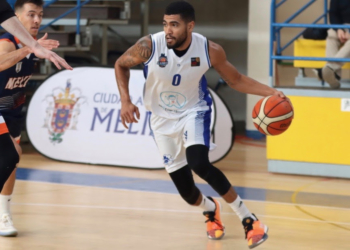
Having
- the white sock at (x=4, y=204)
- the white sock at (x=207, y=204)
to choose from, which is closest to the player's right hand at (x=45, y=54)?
the white sock at (x=4, y=204)

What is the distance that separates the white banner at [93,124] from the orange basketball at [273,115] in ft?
9.28

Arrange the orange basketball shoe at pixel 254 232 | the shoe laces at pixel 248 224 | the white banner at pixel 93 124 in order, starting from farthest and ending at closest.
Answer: the white banner at pixel 93 124 → the shoe laces at pixel 248 224 → the orange basketball shoe at pixel 254 232

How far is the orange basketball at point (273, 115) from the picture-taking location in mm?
5102

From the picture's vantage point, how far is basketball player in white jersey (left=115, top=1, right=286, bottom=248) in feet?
16.0

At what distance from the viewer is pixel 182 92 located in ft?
16.7

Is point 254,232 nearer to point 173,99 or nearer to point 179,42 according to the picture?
point 173,99

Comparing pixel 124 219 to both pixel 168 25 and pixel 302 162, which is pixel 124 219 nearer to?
pixel 168 25

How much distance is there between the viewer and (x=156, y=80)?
5.09 m

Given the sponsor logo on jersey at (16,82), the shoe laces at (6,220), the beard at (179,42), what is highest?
the beard at (179,42)

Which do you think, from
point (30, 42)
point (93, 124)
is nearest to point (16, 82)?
point (30, 42)

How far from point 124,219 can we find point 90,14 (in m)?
5.35

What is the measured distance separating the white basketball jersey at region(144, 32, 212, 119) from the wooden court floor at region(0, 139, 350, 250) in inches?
40.1

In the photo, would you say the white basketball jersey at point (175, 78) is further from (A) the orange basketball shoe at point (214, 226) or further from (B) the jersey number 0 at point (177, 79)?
(A) the orange basketball shoe at point (214, 226)

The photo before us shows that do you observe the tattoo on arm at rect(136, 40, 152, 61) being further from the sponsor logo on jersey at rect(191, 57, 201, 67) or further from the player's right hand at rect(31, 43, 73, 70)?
the player's right hand at rect(31, 43, 73, 70)
